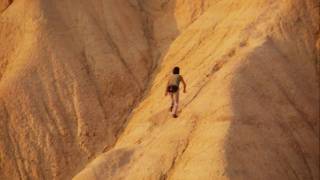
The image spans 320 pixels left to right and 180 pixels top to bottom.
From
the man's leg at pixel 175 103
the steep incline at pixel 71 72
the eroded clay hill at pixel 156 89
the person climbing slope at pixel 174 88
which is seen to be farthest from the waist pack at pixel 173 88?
the steep incline at pixel 71 72

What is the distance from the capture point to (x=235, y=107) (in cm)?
2223

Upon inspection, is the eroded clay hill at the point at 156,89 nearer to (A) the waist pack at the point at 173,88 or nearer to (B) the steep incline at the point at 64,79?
(B) the steep incline at the point at 64,79

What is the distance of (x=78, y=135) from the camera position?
82.8 ft

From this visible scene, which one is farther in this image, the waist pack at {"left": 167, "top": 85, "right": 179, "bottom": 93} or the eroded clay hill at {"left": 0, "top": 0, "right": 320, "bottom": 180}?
the waist pack at {"left": 167, "top": 85, "right": 179, "bottom": 93}

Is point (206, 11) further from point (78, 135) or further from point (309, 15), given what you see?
point (78, 135)

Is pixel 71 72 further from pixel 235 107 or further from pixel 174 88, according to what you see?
pixel 235 107

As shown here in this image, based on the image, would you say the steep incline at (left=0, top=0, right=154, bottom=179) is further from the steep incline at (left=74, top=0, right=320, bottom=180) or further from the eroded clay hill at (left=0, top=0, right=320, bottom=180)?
the steep incline at (left=74, top=0, right=320, bottom=180)

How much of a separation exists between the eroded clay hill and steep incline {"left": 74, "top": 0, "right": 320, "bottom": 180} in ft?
0.13

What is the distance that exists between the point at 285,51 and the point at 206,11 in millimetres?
4007

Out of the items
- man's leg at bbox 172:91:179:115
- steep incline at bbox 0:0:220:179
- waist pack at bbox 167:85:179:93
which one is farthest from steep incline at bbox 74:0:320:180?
steep incline at bbox 0:0:220:179

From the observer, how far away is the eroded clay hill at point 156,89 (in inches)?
854

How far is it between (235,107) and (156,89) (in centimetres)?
416

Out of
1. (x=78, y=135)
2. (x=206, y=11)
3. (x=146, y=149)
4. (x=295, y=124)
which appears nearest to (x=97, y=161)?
(x=146, y=149)

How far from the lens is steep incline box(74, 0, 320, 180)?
70.0ft
